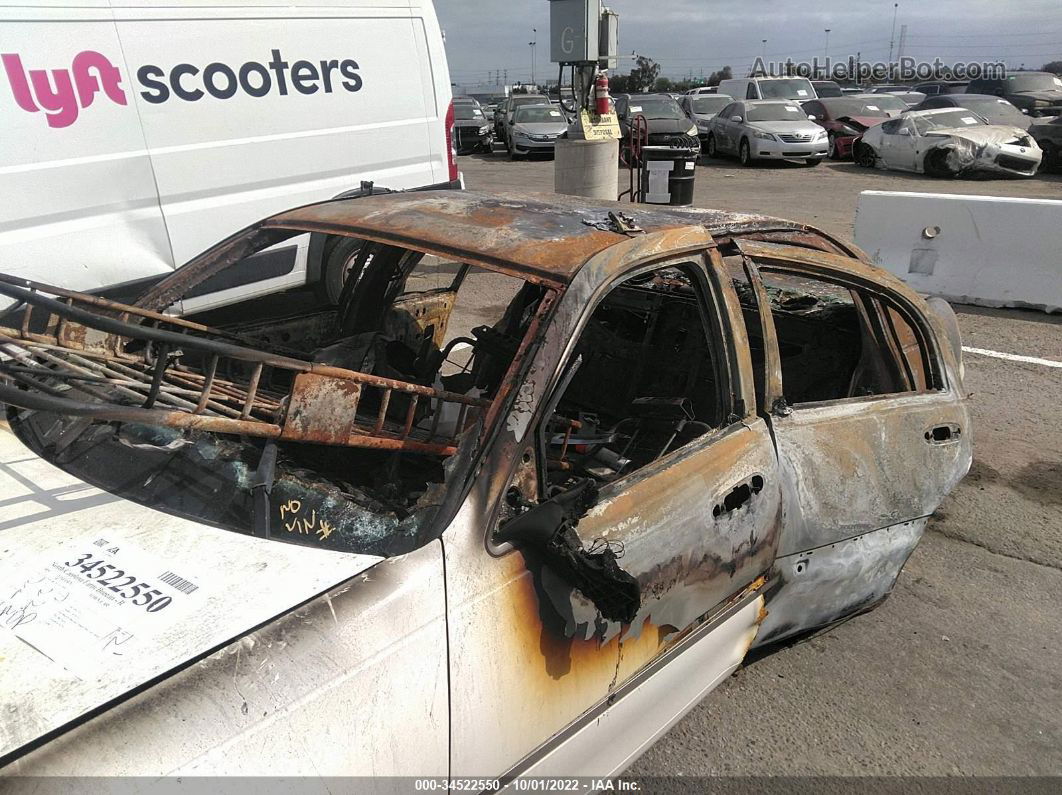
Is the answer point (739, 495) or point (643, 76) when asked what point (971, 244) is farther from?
point (643, 76)

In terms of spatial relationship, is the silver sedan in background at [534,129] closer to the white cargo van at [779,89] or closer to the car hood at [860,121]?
the white cargo van at [779,89]

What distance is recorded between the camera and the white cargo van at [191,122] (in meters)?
3.74

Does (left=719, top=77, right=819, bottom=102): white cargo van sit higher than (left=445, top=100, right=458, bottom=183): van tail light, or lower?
lower

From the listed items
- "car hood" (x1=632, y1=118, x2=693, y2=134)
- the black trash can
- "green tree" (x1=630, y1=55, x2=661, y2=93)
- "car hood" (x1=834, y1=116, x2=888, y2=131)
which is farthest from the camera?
"green tree" (x1=630, y1=55, x2=661, y2=93)

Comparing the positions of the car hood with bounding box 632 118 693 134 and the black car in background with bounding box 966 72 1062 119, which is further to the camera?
the black car in background with bounding box 966 72 1062 119

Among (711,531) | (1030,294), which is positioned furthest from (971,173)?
(711,531)

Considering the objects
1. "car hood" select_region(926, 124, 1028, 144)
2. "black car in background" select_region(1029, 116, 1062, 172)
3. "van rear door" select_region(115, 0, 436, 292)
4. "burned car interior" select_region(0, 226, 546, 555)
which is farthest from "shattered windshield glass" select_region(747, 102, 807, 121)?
"burned car interior" select_region(0, 226, 546, 555)


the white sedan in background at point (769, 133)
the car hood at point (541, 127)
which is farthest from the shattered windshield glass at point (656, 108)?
the car hood at point (541, 127)

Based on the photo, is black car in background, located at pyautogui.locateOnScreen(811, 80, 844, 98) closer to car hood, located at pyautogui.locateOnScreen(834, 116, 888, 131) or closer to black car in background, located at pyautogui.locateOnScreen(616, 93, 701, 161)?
car hood, located at pyautogui.locateOnScreen(834, 116, 888, 131)

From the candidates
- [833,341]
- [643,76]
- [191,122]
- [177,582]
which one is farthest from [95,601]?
[643,76]

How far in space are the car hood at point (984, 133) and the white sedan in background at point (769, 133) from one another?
8.62 feet

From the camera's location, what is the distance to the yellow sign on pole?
366 inches

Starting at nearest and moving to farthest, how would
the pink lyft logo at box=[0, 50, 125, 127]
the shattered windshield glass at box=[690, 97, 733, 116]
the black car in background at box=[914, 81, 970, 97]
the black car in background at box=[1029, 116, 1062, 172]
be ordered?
the pink lyft logo at box=[0, 50, 125, 127]
the black car in background at box=[1029, 116, 1062, 172]
the shattered windshield glass at box=[690, 97, 733, 116]
the black car in background at box=[914, 81, 970, 97]

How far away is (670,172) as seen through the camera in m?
9.94
